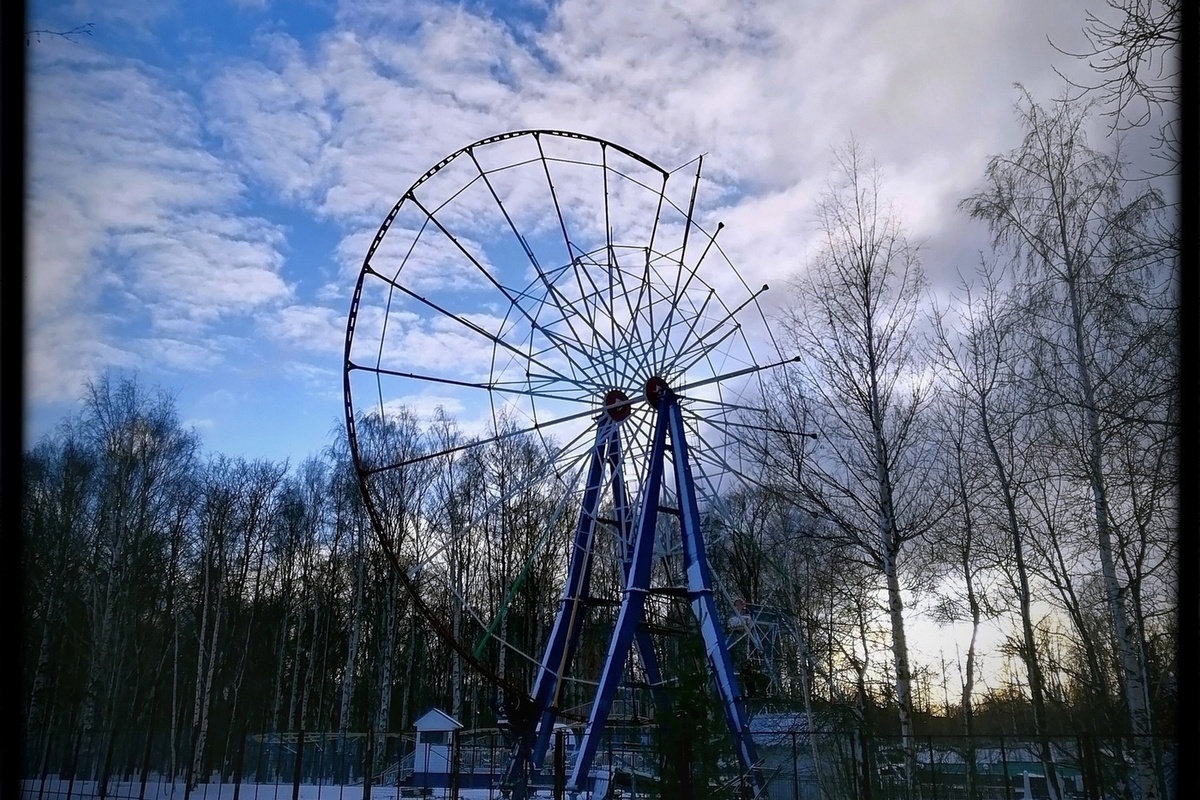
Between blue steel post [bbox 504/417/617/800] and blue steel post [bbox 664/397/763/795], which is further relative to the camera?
blue steel post [bbox 504/417/617/800]

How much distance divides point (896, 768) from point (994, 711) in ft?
60.2

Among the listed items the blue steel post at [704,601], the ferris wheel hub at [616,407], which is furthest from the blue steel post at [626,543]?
the blue steel post at [704,601]

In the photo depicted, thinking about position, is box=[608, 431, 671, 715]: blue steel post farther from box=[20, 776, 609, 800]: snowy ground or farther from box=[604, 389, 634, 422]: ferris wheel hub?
box=[20, 776, 609, 800]: snowy ground

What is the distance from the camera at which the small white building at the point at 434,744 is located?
25766mm

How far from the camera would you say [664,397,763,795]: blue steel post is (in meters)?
12.7

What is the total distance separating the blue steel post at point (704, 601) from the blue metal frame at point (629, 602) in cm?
2

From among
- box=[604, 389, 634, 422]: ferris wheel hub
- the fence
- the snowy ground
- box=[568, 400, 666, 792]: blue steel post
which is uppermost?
box=[604, 389, 634, 422]: ferris wheel hub

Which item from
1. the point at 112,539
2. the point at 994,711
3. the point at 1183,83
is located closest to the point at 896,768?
the point at 1183,83

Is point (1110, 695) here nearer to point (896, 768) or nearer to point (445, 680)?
point (896, 768)

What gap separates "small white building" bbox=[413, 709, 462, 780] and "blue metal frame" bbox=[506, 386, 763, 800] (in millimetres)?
10899

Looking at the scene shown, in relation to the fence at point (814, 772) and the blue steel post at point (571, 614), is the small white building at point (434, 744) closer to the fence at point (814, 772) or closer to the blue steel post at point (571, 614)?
the fence at point (814, 772)

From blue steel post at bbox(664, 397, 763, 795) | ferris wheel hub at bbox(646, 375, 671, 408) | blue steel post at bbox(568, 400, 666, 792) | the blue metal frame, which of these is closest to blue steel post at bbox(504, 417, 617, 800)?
the blue metal frame

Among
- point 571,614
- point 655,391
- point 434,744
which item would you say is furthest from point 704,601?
point 434,744

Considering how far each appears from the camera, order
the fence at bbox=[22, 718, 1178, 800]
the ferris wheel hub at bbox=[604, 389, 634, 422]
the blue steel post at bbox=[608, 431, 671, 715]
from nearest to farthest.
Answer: the fence at bbox=[22, 718, 1178, 800] → the ferris wheel hub at bbox=[604, 389, 634, 422] → the blue steel post at bbox=[608, 431, 671, 715]
